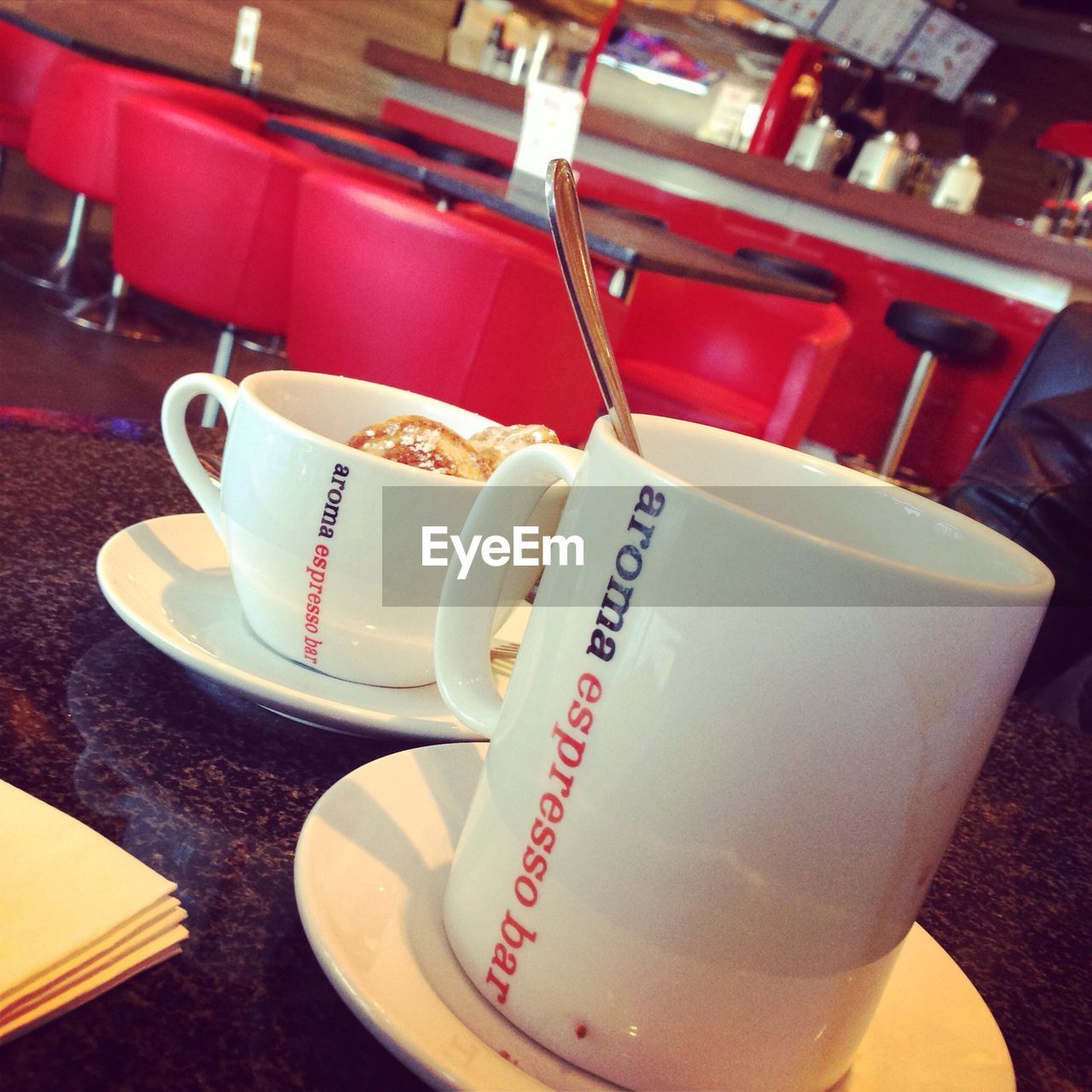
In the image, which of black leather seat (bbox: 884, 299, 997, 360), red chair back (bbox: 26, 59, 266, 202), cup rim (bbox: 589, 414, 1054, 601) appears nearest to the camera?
cup rim (bbox: 589, 414, 1054, 601)

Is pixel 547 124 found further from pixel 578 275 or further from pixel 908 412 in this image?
pixel 578 275

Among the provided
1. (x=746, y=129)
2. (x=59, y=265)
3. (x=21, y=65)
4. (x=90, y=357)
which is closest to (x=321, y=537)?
(x=90, y=357)

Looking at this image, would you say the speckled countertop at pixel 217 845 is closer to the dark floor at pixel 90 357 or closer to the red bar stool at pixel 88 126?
the dark floor at pixel 90 357

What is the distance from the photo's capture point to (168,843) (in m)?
0.31

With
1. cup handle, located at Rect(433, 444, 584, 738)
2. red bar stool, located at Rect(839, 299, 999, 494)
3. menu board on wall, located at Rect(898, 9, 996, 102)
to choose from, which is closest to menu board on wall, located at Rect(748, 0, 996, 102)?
menu board on wall, located at Rect(898, 9, 996, 102)

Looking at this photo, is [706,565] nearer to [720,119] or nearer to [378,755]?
[378,755]

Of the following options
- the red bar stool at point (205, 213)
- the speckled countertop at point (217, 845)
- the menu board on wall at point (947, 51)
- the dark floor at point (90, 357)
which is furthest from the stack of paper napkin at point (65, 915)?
the menu board on wall at point (947, 51)

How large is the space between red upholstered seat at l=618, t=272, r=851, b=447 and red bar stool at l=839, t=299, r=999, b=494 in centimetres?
75

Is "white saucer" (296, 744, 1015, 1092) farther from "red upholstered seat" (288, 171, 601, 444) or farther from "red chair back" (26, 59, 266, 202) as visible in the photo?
"red chair back" (26, 59, 266, 202)

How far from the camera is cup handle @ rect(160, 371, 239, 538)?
443mm

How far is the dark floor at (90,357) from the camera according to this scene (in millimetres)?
2898

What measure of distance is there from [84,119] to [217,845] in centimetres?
379

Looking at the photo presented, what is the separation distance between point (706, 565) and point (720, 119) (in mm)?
5321

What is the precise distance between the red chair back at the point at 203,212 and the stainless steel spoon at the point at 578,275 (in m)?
2.76
